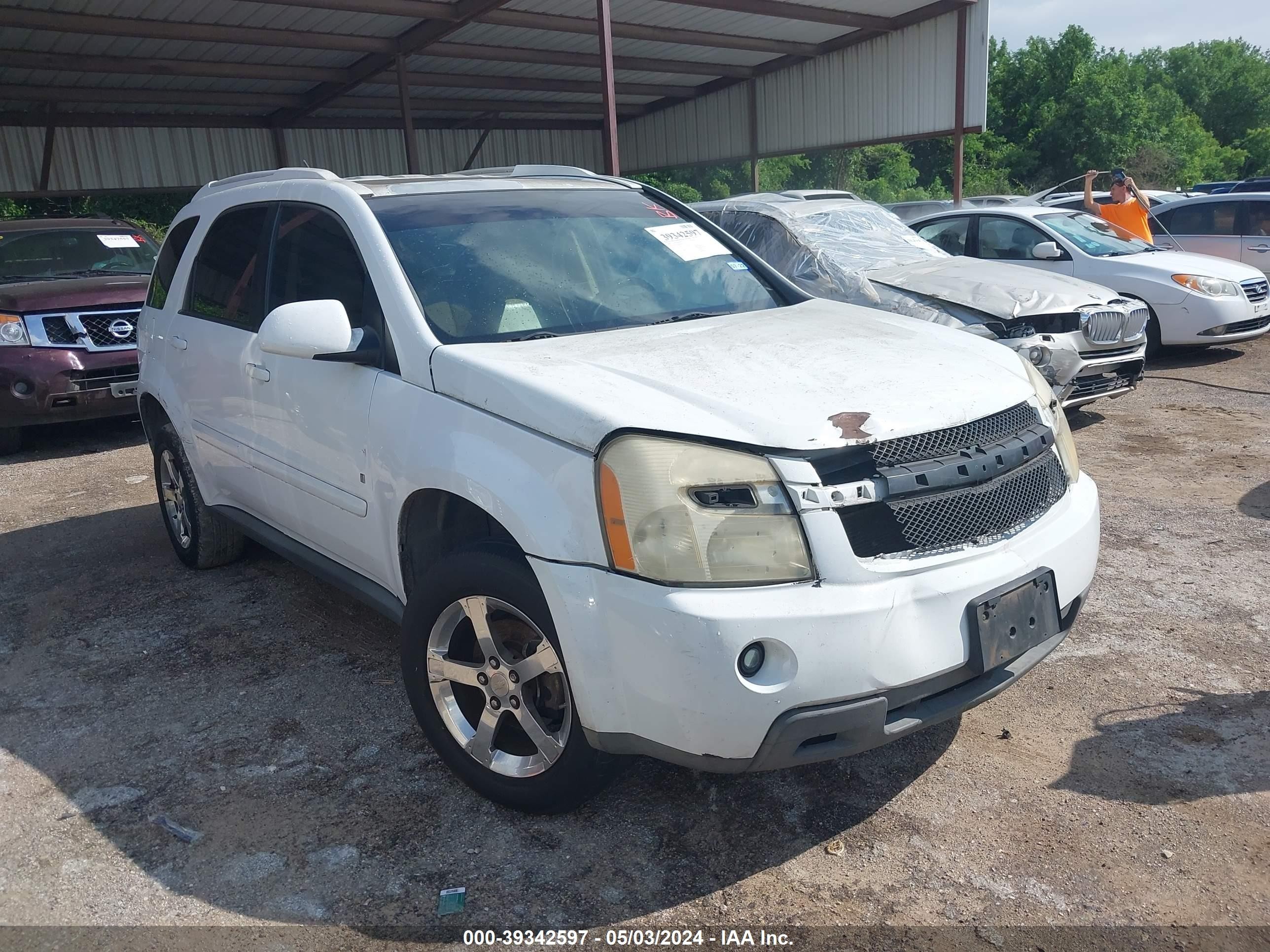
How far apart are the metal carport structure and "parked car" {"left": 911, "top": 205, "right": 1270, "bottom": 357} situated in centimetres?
383

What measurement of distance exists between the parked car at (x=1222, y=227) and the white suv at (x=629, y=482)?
35.0ft

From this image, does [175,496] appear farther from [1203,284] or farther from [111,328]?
[1203,284]

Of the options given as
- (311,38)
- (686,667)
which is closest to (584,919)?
(686,667)

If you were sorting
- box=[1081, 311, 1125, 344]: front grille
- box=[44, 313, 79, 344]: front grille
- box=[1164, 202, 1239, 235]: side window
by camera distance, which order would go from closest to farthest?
box=[1081, 311, 1125, 344]: front grille < box=[44, 313, 79, 344]: front grille < box=[1164, 202, 1239, 235]: side window

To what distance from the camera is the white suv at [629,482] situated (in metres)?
2.36

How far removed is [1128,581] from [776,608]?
9.22ft

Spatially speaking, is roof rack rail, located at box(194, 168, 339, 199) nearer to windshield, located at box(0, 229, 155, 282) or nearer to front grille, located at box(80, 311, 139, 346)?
front grille, located at box(80, 311, 139, 346)

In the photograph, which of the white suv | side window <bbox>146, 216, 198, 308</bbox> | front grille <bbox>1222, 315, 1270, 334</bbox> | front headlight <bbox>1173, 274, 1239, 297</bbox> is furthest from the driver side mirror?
front grille <bbox>1222, 315, 1270, 334</bbox>

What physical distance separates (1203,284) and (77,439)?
10310 millimetres

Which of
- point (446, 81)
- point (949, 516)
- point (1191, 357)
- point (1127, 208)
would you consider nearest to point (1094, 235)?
point (1191, 357)

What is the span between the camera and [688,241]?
13.0ft

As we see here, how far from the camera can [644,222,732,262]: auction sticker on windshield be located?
390cm

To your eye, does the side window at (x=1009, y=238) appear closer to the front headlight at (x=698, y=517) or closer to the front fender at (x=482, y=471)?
the front fender at (x=482, y=471)

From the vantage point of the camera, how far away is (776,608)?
2.31 metres
